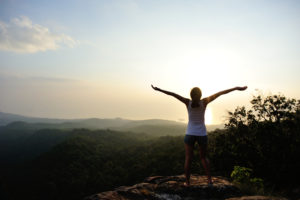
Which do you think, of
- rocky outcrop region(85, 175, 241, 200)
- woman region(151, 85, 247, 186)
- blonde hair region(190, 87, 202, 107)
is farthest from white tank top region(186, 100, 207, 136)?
rocky outcrop region(85, 175, 241, 200)

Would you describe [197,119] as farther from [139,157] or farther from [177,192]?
[139,157]

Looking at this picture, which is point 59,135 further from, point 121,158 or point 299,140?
point 299,140

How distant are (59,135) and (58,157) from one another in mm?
66400

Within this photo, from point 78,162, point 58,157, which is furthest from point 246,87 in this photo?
point 58,157

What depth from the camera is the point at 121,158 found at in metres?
90.4

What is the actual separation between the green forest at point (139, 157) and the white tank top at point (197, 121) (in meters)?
5.74

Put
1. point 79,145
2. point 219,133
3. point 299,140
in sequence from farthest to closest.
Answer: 1. point 79,145
2. point 219,133
3. point 299,140

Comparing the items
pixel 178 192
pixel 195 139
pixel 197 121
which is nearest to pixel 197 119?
pixel 197 121

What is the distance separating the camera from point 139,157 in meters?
83.1

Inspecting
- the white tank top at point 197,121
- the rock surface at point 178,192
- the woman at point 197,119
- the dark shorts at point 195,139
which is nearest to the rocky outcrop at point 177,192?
the rock surface at point 178,192

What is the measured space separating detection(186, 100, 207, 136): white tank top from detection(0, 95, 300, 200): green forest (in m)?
5.74

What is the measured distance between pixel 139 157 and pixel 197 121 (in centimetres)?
8167

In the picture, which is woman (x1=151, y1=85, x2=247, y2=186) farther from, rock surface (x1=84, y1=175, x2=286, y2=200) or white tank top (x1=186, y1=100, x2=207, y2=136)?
rock surface (x1=84, y1=175, x2=286, y2=200)

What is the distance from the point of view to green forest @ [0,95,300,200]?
15430mm
